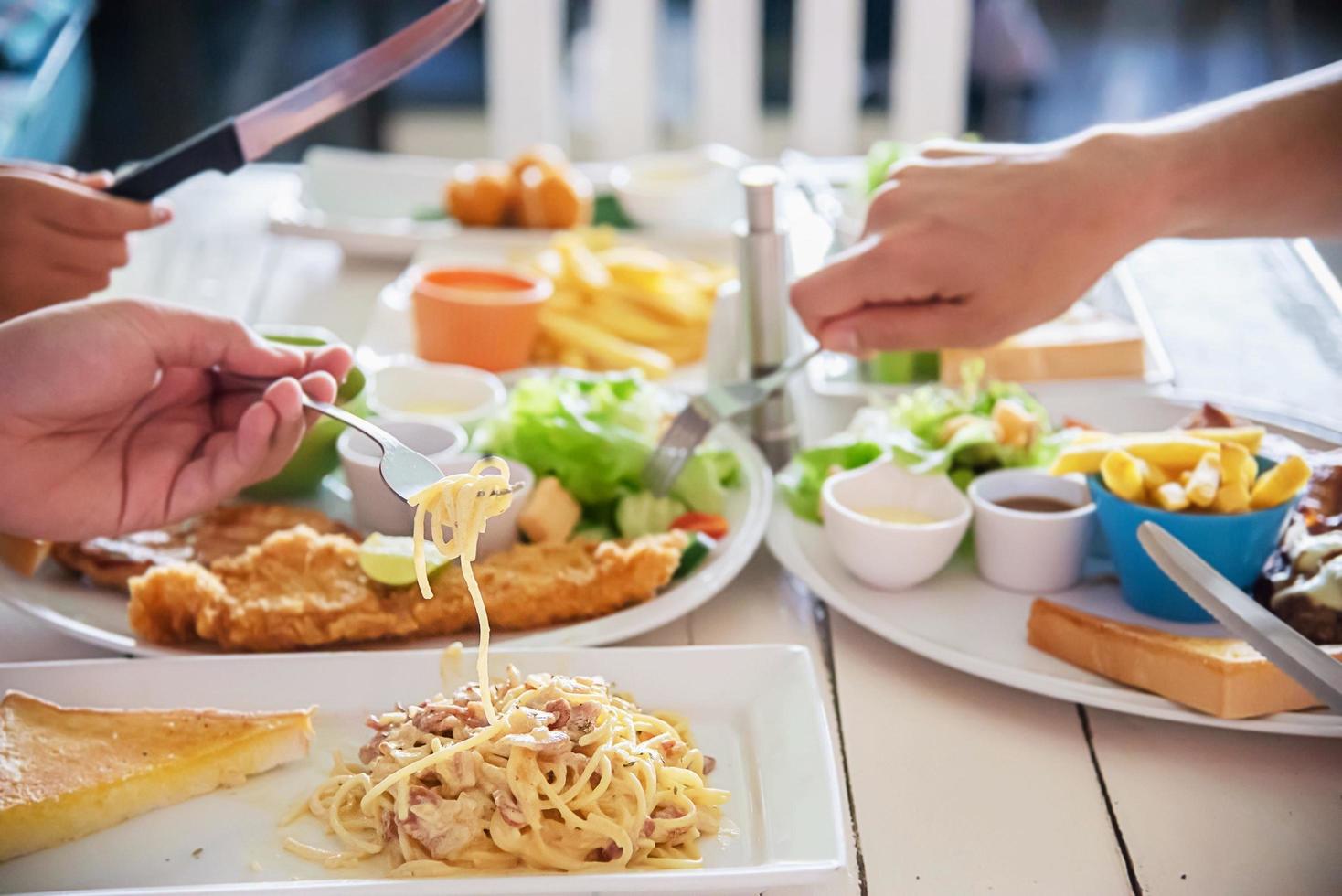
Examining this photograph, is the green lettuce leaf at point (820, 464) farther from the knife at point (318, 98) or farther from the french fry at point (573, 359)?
the knife at point (318, 98)

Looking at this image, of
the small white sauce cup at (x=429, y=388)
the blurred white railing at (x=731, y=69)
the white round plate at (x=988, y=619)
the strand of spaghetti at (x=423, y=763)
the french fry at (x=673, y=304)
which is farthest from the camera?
the blurred white railing at (x=731, y=69)

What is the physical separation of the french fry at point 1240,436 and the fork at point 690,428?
571 millimetres

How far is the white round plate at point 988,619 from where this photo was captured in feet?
5.59

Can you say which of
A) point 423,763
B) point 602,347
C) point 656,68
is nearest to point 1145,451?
point 423,763

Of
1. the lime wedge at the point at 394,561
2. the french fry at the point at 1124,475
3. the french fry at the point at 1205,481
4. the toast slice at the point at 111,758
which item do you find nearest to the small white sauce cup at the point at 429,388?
the lime wedge at the point at 394,561

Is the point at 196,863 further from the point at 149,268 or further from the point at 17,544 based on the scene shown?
the point at 149,268

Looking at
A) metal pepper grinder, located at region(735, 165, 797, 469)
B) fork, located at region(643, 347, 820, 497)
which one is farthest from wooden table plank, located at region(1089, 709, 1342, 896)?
metal pepper grinder, located at region(735, 165, 797, 469)

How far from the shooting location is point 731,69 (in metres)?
5.45

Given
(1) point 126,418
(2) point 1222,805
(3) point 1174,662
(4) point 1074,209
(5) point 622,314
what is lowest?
(2) point 1222,805

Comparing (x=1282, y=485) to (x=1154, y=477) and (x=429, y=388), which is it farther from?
(x=429, y=388)

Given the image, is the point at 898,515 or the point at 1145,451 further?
the point at 898,515

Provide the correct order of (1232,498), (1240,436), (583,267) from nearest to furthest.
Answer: (1232,498) < (1240,436) < (583,267)

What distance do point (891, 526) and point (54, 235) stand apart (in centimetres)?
144

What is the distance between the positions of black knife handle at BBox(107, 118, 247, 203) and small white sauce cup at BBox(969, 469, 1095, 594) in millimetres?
1250
